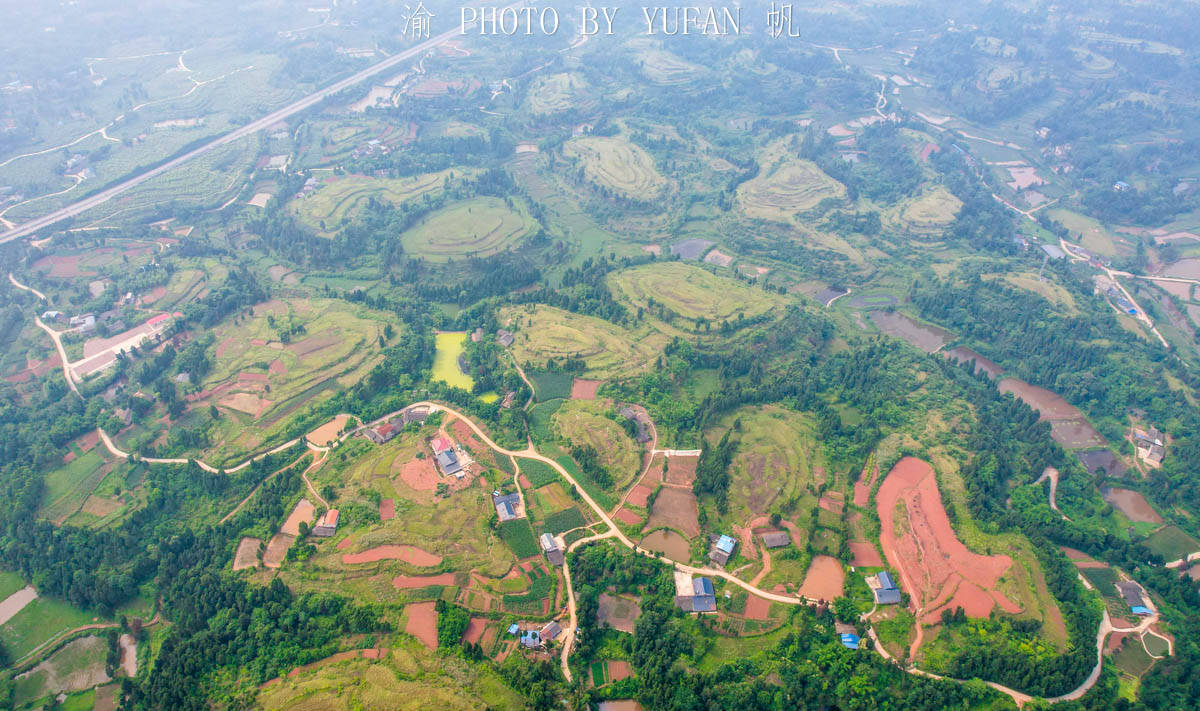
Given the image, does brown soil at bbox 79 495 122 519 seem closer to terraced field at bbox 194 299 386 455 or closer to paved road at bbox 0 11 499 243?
terraced field at bbox 194 299 386 455

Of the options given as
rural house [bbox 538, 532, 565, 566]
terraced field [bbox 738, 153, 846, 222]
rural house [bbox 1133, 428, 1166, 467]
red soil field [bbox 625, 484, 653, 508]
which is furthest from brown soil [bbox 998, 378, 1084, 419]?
rural house [bbox 538, 532, 565, 566]

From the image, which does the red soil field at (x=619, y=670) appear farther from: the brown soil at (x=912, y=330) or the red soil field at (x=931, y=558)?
the brown soil at (x=912, y=330)

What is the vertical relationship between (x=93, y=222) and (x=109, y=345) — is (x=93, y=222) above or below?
above

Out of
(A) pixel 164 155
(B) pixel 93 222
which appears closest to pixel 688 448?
(B) pixel 93 222

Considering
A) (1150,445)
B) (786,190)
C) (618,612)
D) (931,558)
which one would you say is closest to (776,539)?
(931,558)

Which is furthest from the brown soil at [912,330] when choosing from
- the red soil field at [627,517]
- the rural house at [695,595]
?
the rural house at [695,595]

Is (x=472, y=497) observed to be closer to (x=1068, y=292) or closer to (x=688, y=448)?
(x=688, y=448)

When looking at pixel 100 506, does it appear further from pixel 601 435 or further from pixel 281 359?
pixel 601 435
